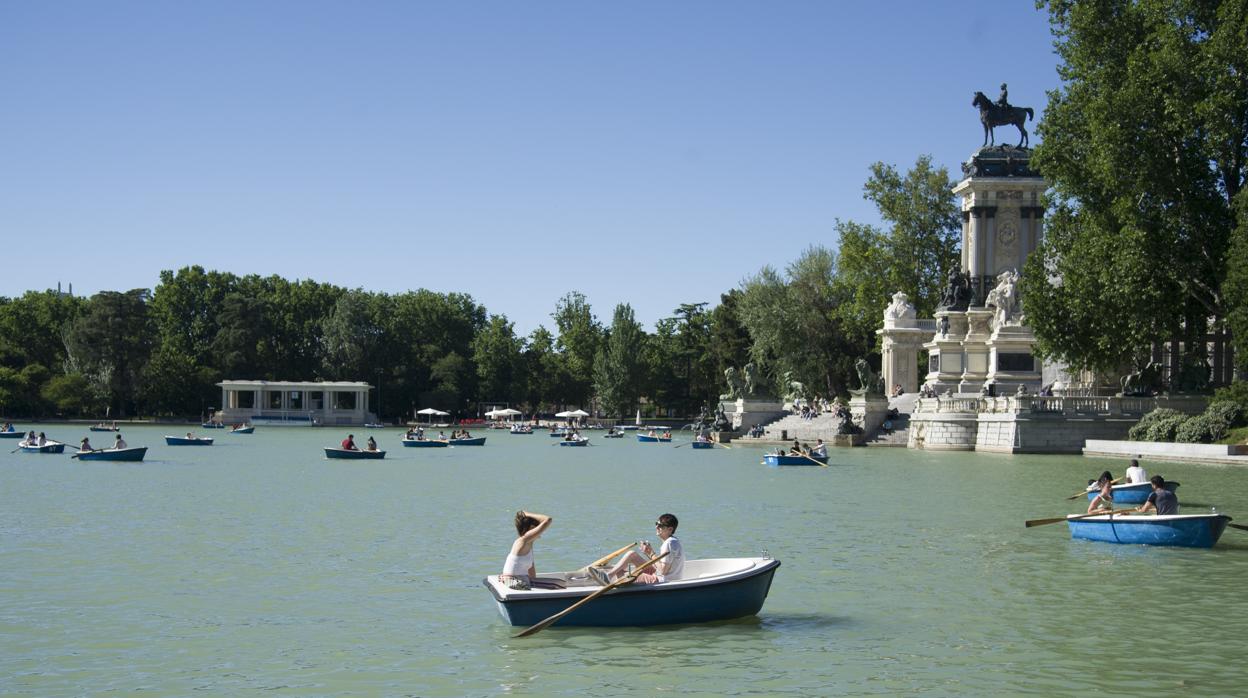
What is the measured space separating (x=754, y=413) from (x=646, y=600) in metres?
72.0

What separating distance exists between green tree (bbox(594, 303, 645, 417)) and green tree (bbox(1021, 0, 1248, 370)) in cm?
7428

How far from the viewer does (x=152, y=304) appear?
132500mm

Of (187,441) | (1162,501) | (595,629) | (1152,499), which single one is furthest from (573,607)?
(187,441)

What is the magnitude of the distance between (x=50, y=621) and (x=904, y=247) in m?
77.9

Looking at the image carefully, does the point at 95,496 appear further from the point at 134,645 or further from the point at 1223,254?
the point at 1223,254

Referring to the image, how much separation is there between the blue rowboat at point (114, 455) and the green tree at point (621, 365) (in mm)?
71704

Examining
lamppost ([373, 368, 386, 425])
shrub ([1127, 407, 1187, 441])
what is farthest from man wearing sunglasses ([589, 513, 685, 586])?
lamppost ([373, 368, 386, 425])

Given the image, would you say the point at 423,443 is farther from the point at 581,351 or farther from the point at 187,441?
the point at 581,351

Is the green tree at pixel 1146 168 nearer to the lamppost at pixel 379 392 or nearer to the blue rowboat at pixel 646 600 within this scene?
the blue rowboat at pixel 646 600

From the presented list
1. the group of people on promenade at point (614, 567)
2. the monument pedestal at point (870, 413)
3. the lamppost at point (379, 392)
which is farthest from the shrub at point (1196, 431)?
the lamppost at point (379, 392)

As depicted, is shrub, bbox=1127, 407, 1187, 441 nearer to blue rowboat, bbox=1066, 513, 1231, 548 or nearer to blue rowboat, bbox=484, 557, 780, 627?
blue rowboat, bbox=1066, 513, 1231, 548

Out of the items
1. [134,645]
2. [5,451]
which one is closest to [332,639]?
[134,645]

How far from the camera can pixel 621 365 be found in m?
127

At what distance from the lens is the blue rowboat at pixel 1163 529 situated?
77.3 ft
